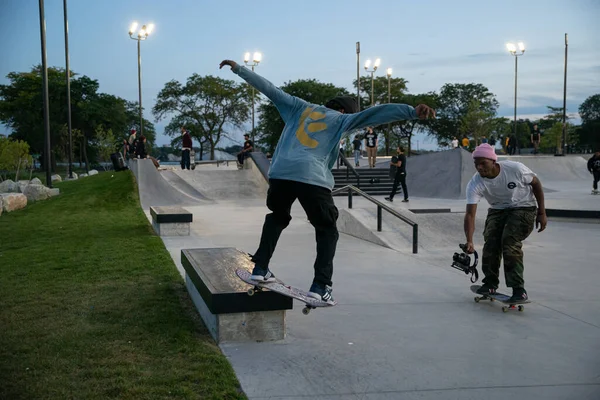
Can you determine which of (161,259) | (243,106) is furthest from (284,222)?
(243,106)

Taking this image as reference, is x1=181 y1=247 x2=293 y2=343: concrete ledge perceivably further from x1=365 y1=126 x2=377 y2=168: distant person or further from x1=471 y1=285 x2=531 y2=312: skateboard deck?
x1=365 y1=126 x2=377 y2=168: distant person

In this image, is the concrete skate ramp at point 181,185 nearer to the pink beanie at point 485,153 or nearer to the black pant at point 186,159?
the black pant at point 186,159

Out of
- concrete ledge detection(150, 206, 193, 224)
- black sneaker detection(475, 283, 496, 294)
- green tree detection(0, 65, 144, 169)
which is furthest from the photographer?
green tree detection(0, 65, 144, 169)

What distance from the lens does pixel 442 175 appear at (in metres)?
24.6

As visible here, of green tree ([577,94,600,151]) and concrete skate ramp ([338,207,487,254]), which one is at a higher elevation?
green tree ([577,94,600,151])

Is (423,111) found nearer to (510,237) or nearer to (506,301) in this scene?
(510,237)

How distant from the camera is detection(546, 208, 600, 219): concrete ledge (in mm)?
12852

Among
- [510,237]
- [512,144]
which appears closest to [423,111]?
[510,237]

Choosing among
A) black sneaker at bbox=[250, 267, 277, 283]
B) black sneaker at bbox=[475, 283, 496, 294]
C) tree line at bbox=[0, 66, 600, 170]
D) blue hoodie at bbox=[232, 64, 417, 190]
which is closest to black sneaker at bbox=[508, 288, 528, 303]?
black sneaker at bbox=[475, 283, 496, 294]

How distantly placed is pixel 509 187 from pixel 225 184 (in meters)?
18.5

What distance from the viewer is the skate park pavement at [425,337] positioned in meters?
3.75

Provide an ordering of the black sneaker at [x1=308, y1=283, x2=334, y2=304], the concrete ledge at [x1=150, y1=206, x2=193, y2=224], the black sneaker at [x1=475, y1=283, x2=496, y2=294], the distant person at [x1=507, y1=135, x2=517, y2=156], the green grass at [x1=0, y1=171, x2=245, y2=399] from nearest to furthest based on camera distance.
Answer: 1. the green grass at [x1=0, y1=171, x2=245, y2=399]
2. the black sneaker at [x1=308, y1=283, x2=334, y2=304]
3. the black sneaker at [x1=475, y1=283, x2=496, y2=294]
4. the concrete ledge at [x1=150, y1=206, x2=193, y2=224]
5. the distant person at [x1=507, y1=135, x2=517, y2=156]

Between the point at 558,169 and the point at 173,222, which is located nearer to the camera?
the point at 173,222

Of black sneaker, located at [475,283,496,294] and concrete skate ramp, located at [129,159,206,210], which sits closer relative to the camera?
black sneaker, located at [475,283,496,294]
